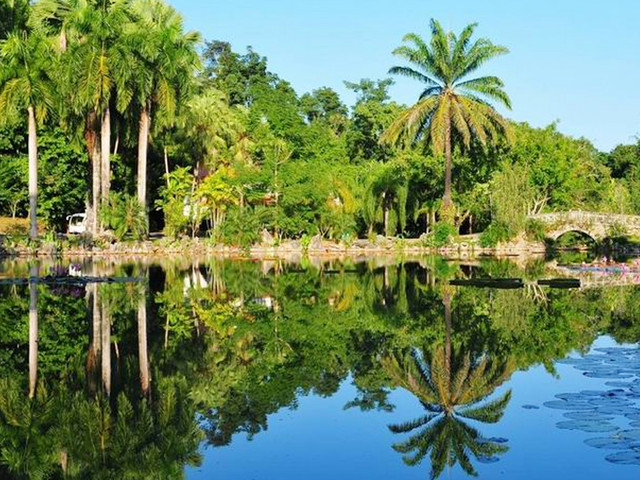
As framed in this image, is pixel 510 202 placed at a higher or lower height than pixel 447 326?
higher

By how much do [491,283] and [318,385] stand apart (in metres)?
14.4

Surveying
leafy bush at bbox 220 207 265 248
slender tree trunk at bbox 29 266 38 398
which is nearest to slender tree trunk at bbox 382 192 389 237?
leafy bush at bbox 220 207 265 248

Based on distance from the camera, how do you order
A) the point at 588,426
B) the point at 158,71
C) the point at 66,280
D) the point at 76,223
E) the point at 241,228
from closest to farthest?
the point at 588,426, the point at 66,280, the point at 158,71, the point at 241,228, the point at 76,223

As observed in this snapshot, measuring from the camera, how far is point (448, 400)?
33.8 ft

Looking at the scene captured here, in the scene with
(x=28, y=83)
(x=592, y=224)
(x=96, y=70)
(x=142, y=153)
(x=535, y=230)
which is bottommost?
(x=535, y=230)

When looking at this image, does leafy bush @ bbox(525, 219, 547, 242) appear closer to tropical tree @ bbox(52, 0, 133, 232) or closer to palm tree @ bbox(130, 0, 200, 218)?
palm tree @ bbox(130, 0, 200, 218)

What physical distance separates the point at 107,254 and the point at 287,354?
28.7 m

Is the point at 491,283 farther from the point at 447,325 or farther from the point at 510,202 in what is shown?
the point at 510,202

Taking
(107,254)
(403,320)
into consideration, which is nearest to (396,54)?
(107,254)

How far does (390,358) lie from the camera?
1322cm

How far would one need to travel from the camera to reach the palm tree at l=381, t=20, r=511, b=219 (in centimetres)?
4466

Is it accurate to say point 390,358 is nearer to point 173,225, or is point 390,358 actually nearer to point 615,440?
point 615,440

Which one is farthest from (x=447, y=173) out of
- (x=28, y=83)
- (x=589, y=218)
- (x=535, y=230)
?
(x=28, y=83)

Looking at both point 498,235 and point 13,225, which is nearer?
point 498,235
